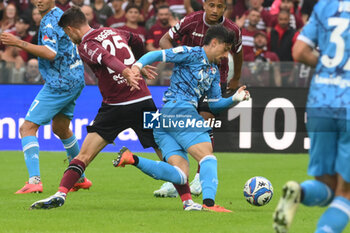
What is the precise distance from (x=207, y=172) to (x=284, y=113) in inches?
273

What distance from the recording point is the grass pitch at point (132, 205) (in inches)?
262

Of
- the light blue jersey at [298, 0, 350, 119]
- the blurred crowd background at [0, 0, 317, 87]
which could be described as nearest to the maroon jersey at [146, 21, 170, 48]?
the blurred crowd background at [0, 0, 317, 87]

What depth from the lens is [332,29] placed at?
5207 millimetres

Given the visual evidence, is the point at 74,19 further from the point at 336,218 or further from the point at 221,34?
the point at 336,218

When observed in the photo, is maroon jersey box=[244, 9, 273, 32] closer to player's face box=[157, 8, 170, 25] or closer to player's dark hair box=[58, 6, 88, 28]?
player's face box=[157, 8, 170, 25]

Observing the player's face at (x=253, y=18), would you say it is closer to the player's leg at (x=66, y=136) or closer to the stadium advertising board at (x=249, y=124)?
the stadium advertising board at (x=249, y=124)

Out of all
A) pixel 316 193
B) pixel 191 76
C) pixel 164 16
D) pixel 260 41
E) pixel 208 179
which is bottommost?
pixel 260 41

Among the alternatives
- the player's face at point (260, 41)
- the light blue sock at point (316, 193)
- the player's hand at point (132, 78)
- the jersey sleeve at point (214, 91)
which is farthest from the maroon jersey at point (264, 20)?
the light blue sock at point (316, 193)

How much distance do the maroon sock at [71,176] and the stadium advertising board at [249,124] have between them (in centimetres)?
638

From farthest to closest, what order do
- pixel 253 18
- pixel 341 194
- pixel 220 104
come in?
pixel 253 18
pixel 220 104
pixel 341 194

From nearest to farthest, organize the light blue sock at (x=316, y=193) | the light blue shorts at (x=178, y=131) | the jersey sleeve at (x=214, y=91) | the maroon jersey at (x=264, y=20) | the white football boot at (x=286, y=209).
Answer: the white football boot at (x=286, y=209), the light blue sock at (x=316, y=193), the light blue shorts at (x=178, y=131), the jersey sleeve at (x=214, y=91), the maroon jersey at (x=264, y=20)

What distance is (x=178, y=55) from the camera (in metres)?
7.44

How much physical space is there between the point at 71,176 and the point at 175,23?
28.5 feet

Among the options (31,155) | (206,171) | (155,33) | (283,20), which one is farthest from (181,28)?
(283,20)
